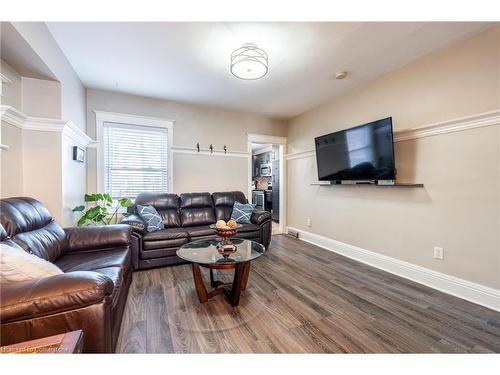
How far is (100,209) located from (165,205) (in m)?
0.90

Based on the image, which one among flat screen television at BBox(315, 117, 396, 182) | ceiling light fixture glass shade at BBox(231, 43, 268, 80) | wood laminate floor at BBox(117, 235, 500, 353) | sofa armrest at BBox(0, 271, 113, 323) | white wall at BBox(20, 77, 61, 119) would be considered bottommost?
wood laminate floor at BBox(117, 235, 500, 353)

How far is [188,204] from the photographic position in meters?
3.86

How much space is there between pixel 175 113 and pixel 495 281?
4816 millimetres

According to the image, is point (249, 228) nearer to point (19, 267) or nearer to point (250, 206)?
point (250, 206)

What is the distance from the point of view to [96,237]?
229 cm

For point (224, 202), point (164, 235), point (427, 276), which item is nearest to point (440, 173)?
point (427, 276)

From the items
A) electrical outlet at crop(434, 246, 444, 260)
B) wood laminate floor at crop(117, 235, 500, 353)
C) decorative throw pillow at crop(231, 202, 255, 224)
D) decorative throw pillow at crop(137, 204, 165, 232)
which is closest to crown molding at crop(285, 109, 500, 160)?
electrical outlet at crop(434, 246, 444, 260)

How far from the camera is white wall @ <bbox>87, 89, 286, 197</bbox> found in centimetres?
365

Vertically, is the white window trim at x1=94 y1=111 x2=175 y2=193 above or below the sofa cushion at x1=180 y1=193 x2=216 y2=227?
above

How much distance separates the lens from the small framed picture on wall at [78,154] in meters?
2.96

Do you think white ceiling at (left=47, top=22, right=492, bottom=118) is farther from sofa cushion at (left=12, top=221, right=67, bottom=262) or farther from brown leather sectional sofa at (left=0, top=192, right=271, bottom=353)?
sofa cushion at (left=12, top=221, right=67, bottom=262)

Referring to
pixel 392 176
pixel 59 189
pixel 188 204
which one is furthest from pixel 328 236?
pixel 59 189

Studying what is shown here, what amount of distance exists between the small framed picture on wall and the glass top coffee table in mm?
2065

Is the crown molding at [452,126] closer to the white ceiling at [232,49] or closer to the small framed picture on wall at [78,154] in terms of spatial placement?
the white ceiling at [232,49]
